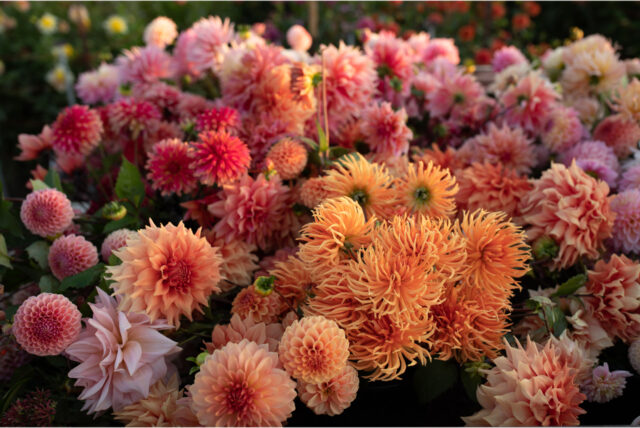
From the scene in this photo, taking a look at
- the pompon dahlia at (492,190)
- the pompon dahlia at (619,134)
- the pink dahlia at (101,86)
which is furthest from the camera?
the pink dahlia at (101,86)

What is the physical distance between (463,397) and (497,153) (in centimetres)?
59

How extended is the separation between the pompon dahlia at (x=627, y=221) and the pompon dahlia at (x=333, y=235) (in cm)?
50

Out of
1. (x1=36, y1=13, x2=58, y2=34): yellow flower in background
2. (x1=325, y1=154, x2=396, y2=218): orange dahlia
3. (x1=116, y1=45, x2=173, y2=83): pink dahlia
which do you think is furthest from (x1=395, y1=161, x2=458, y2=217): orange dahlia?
(x1=36, y1=13, x2=58, y2=34): yellow flower in background

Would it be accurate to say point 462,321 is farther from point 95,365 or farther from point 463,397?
point 95,365

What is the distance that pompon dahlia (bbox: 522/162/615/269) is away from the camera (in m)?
0.82

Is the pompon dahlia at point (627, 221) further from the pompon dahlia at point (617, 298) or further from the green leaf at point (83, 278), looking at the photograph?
the green leaf at point (83, 278)

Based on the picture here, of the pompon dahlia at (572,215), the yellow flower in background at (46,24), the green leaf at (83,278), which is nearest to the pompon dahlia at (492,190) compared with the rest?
the pompon dahlia at (572,215)

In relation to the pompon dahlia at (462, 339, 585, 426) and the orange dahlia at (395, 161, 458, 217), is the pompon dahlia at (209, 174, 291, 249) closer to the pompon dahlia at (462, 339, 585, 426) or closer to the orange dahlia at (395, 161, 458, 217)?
the orange dahlia at (395, 161, 458, 217)

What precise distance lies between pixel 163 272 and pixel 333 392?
0.27 metres

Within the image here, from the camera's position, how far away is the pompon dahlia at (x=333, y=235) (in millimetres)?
625

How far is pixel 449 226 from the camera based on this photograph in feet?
2.09

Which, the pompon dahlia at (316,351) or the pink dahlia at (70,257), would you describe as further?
the pink dahlia at (70,257)

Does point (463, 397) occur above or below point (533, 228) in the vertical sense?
below

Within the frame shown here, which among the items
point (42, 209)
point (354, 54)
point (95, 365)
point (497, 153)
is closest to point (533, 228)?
point (497, 153)
